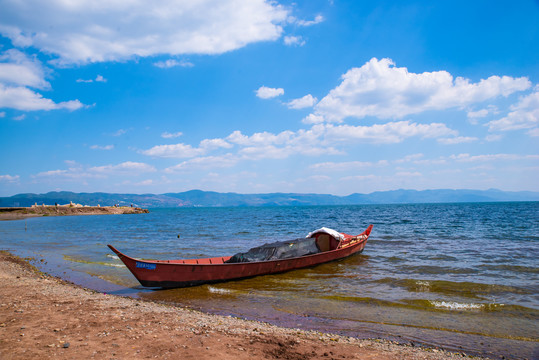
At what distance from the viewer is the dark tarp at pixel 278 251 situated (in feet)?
46.3

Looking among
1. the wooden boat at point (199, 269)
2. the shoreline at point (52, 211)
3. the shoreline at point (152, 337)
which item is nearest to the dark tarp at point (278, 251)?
the wooden boat at point (199, 269)

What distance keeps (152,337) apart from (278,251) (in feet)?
30.0

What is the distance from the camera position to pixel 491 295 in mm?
10906

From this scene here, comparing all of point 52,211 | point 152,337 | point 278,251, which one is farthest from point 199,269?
point 52,211

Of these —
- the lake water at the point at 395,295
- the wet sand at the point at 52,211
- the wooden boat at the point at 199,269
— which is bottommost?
the wet sand at the point at 52,211

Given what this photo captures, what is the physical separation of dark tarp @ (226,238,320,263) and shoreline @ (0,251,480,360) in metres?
5.19

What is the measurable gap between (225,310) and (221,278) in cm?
326

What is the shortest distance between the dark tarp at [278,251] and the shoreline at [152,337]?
17.0 ft

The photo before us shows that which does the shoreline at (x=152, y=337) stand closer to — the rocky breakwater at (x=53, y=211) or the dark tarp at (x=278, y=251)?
the dark tarp at (x=278, y=251)

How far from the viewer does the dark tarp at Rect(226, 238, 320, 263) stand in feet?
46.3

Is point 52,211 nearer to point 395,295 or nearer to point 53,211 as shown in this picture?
point 53,211

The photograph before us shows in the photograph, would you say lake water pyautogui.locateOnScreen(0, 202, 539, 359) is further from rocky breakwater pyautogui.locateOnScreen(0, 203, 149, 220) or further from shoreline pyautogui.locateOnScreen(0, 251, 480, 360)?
rocky breakwater pyautogui.locateOnScreen(0, 203, 149, 220)

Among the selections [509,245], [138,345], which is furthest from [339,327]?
[509,245]

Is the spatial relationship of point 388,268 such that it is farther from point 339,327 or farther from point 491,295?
point 339,327
